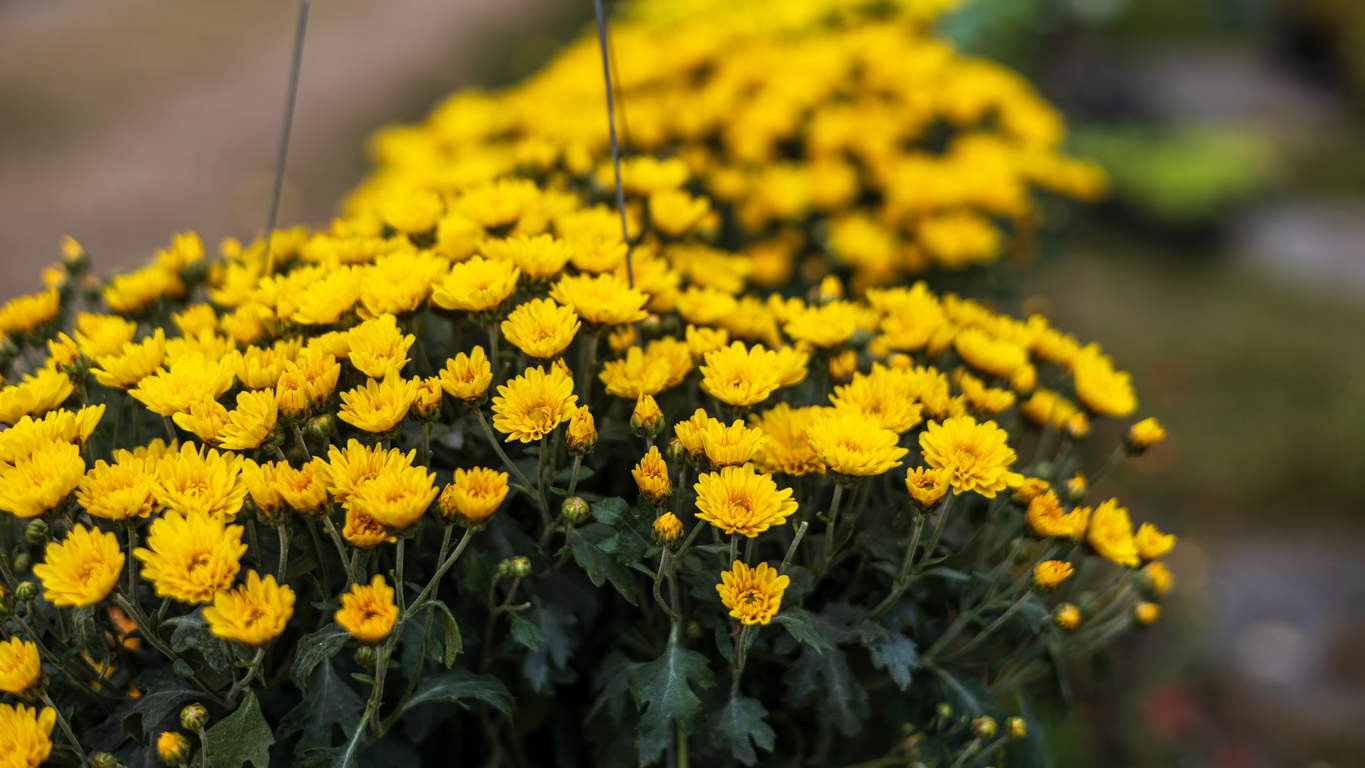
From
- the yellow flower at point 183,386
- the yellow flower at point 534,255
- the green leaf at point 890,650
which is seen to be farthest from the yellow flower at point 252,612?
the green leaf at point 890,650

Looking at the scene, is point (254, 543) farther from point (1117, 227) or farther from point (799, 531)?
point (1117, 227)

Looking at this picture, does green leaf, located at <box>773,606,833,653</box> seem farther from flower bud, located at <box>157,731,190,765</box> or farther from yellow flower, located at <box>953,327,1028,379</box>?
flower bud, located at <box>157,731,190,765</box>

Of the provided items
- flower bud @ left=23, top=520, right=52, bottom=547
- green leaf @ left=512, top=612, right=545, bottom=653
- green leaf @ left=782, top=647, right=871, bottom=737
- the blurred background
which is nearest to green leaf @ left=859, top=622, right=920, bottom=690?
green leaf @ left=782, top=647, right=871, bottom=737

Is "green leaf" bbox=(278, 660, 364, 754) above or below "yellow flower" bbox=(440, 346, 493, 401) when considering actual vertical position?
below

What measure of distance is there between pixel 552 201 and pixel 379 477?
64cm

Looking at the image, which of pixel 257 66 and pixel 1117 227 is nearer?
pixel 1117 227

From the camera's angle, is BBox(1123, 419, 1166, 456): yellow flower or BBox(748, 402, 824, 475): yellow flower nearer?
BBox(748, 402, 824, 475): yellow flower

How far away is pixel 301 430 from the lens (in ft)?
3.32

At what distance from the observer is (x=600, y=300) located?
112 cm

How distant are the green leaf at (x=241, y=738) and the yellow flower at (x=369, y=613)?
17 cm

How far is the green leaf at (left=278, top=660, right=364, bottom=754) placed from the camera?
0.99m

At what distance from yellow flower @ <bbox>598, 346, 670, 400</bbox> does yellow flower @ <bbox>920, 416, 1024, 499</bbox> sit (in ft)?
1.02

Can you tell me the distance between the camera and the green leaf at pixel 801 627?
0.96m

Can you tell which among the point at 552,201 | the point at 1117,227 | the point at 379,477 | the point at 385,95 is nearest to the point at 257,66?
the point at 385,95
